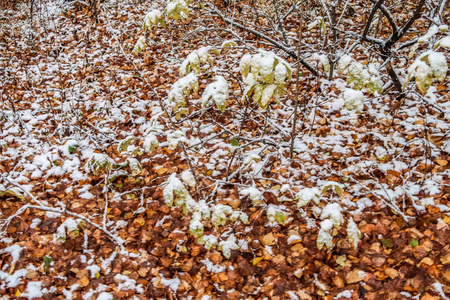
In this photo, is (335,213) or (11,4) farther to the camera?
(11,4)

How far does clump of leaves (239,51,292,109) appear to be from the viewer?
1517mm

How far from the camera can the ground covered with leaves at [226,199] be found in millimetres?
1980

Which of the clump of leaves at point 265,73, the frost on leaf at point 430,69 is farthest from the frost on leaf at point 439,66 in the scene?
the clump of leaves at point 265,73

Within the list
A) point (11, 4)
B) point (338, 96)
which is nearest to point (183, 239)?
point (338, 96)

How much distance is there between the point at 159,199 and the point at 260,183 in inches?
38.3

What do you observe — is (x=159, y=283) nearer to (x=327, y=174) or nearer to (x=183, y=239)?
(x=183, y=239)

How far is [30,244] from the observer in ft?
7.80

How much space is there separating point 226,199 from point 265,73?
1.40 m

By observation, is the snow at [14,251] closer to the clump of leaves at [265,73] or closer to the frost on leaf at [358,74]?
the clump of leaves at [265,73]

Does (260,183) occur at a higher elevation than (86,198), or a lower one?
higher

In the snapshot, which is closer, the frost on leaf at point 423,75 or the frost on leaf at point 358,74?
the frost on leaf at point 423,75

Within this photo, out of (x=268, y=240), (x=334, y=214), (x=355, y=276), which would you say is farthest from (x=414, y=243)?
(x=268, y=240)

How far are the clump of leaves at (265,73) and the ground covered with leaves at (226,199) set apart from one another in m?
0.09

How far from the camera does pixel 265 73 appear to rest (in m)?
1.51
